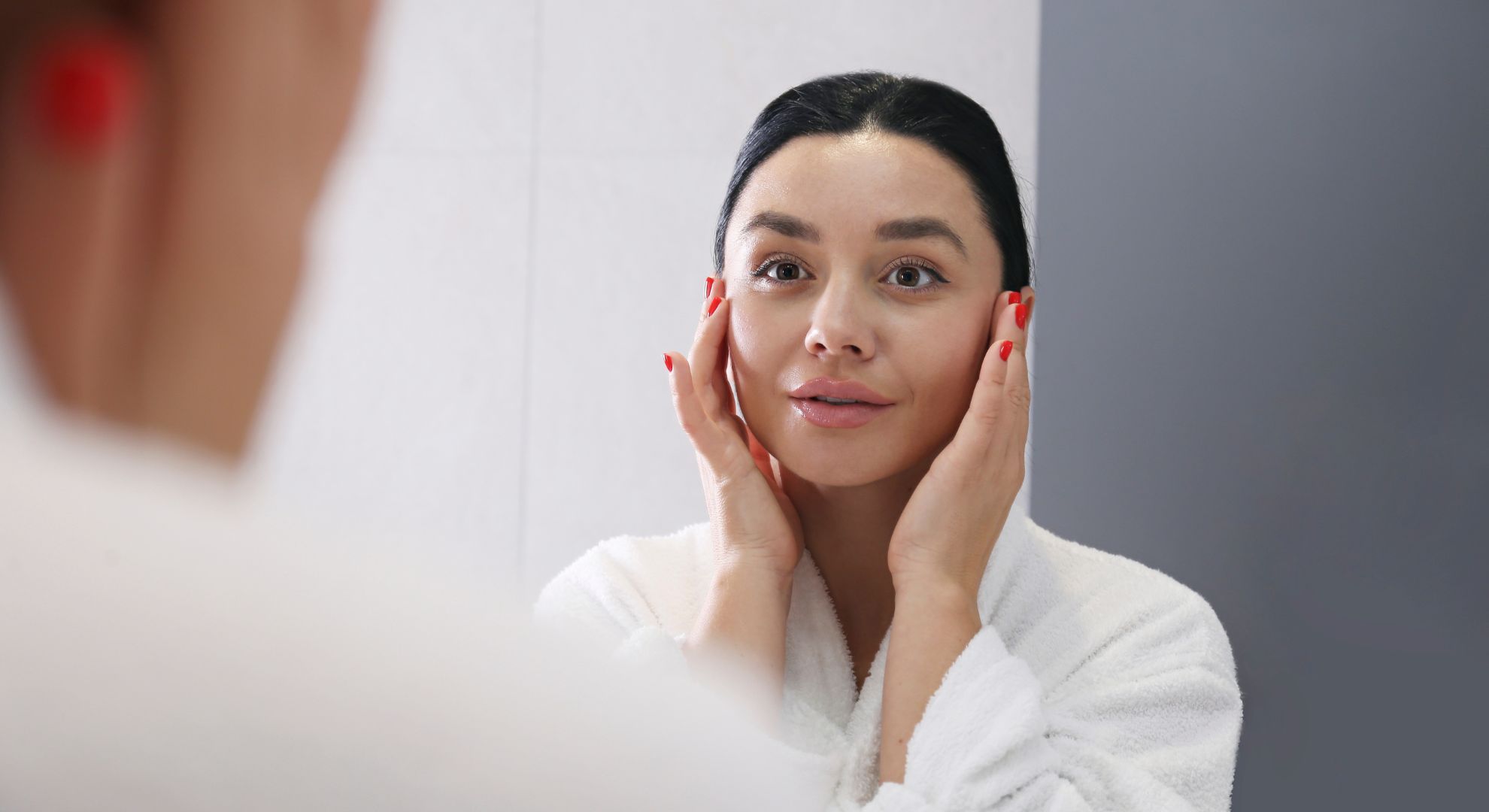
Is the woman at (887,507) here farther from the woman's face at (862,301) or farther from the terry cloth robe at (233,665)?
the terry cloth robe at (233,665)

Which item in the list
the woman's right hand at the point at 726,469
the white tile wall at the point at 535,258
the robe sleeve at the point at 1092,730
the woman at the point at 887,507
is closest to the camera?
the robe sleeve at the point at 1092,730

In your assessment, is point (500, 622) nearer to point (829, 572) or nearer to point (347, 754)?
point (347, 754)

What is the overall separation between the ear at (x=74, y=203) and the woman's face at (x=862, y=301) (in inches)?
27.6

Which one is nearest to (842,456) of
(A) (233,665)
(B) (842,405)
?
(B) (842,405)

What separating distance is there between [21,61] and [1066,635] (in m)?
0.81

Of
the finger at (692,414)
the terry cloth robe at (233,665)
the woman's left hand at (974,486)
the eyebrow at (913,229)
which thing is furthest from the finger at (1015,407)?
the terry cloth robe at (233,665)

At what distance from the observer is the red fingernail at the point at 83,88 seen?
4.1 inches

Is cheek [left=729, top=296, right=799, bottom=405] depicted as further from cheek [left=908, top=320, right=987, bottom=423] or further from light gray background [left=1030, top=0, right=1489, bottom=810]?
light gray background [left=1030, top=0, right=1489, bottom=810]

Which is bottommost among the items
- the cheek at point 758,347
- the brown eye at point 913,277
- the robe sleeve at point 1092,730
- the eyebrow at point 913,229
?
the robe sleeve at point 1092,730

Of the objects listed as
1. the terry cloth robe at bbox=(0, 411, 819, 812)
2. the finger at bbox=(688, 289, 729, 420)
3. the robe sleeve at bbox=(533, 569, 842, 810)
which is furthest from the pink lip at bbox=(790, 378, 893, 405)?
the terry cloth robe at bbox=(0, 411, 819, 812)

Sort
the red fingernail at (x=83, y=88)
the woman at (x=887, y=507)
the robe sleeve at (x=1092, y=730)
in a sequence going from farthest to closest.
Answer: the woman at (x=887, y=507) → the robe sleeve at (x=1092, y=730) → the red fingernail at (x=83, y=88)

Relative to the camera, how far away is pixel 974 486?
0.81 meters

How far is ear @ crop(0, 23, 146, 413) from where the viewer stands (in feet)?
0.35

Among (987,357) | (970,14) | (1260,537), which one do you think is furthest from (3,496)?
(970,14)
